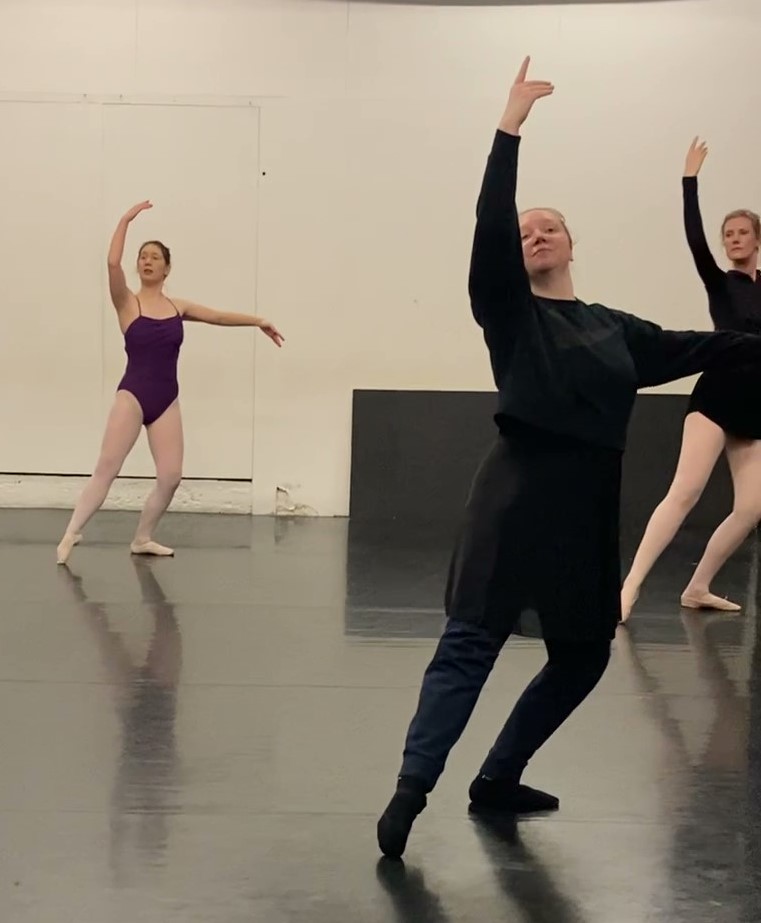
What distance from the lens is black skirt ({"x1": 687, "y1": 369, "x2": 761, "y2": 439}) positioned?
4363mm

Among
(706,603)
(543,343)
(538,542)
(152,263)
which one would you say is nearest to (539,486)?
(538,542)

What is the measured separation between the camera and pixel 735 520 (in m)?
4.52

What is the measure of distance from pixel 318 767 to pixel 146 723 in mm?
542

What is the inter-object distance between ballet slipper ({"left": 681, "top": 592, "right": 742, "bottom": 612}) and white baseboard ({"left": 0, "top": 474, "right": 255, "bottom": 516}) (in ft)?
9.81

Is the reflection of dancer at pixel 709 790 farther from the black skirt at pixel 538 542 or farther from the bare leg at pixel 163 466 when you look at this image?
the bare leg at pixel 163 466

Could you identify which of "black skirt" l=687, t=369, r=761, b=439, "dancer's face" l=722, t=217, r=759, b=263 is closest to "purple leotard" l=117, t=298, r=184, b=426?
"black skirt" l=687, t=369, r=761, b=439

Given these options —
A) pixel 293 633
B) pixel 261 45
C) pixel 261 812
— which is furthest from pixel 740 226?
pixel 261 45

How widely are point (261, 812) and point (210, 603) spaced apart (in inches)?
80.9

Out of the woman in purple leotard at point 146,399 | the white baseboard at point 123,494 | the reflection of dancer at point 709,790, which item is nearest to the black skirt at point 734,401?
the reflection of dancer at point 709,790

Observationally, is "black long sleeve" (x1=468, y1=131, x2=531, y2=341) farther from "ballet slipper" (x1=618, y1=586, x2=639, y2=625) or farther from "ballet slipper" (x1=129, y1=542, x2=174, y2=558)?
"ballet slipper" (x1=129, y1=542, x2=174, y2=558)

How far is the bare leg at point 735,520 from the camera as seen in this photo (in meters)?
4.43

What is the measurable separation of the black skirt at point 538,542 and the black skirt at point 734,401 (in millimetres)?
2161

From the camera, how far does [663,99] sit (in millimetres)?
6727

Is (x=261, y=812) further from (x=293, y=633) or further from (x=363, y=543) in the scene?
(x=363, y=543)
